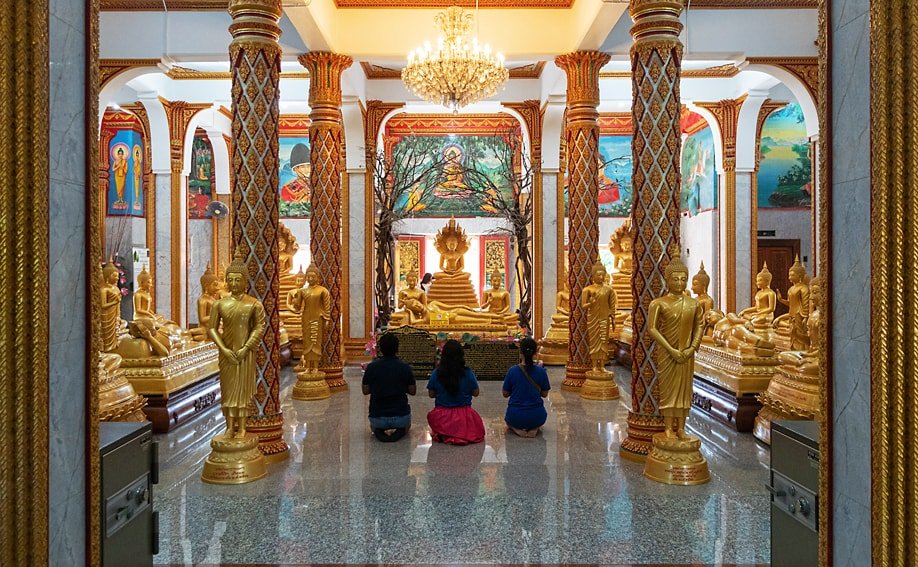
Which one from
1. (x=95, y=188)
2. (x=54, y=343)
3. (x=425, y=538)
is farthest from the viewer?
(x=425, y=538)

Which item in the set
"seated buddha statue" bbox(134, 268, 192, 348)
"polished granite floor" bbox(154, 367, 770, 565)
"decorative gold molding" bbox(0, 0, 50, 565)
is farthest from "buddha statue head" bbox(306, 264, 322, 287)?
"decorative gold molding" bbox(0, 0, 50, 565)

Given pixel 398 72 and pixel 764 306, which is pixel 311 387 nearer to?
pixel 764 306

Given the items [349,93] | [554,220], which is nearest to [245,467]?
[349,93]

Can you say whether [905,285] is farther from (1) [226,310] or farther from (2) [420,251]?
(2) [420,251]

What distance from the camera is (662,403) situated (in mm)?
5645

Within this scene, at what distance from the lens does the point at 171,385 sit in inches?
300

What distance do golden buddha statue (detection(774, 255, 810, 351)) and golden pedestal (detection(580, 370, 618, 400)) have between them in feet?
7.29

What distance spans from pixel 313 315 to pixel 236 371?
375 cm

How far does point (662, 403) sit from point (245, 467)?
11.1 feet

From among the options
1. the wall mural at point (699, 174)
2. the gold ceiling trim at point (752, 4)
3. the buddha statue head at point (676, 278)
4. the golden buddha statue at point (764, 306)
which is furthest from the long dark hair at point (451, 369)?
the wall mural at point (699, 174)

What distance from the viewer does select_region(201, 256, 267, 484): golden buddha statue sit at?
217 inches

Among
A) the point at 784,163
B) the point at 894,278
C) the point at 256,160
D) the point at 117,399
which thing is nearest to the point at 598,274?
the point at 256,160

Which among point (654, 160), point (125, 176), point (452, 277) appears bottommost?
point (452, 277)

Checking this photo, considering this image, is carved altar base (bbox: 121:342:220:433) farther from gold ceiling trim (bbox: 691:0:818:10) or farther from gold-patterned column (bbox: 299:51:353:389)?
gold ceiling trim (bbox: 691:0:818:10)
